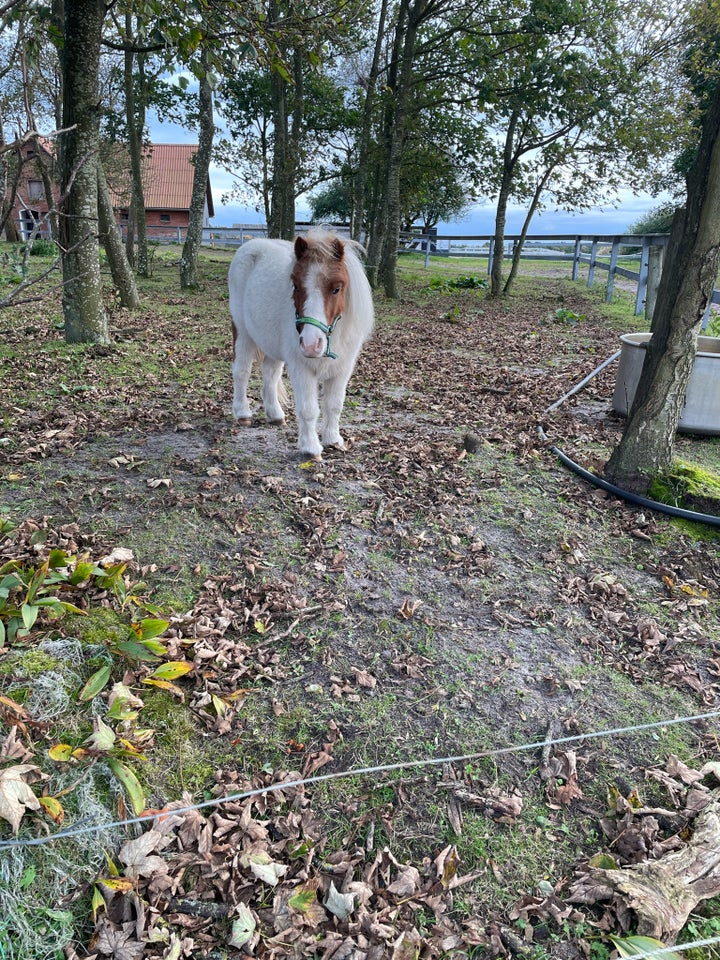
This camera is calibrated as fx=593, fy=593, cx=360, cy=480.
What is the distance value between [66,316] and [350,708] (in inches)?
286

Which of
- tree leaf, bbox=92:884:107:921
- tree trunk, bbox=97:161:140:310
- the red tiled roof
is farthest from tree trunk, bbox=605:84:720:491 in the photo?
the red tiled roof

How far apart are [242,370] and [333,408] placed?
1152mm

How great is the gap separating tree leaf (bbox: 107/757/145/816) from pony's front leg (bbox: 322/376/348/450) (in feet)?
11.3

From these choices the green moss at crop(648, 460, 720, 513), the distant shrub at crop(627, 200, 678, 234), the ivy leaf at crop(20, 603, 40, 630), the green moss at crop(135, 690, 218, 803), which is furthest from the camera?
the distant shrub at crop(627, 200, 678, 234)

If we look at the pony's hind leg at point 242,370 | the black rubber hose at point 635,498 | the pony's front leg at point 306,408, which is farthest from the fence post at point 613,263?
the pony's front leg at point 306,408

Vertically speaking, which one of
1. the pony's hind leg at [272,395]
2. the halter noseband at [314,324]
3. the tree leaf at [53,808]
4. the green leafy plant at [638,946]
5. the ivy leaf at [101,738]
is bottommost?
the green leafy plant at [638,946]

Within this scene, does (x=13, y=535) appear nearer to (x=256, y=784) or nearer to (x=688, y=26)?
(x=256, y=784)

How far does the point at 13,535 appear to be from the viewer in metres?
3.58

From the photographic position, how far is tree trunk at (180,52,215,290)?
1299 cm

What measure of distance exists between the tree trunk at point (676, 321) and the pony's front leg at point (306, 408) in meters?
2.56

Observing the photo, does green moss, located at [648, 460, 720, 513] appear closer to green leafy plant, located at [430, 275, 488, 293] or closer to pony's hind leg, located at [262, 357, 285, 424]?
pony's hind leg, located at [262, 357, 285, 424]

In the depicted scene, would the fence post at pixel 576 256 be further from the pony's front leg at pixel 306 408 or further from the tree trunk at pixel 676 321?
the pony's front leg at pixel 306 408

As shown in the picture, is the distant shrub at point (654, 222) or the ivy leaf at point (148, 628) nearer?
the ivy leaf at point (148, 628)

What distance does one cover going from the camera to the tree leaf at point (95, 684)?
266cm
